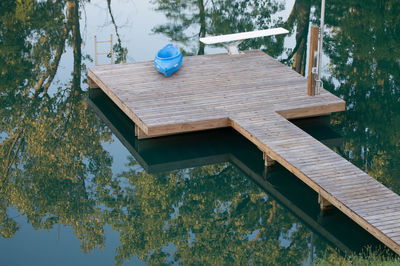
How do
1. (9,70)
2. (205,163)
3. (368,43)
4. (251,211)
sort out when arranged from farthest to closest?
(368,43) → (9,70) → (205,163) → (251,211)

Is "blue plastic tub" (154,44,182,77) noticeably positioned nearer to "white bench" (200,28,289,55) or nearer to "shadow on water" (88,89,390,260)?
"white bench" (200,28,289,55)

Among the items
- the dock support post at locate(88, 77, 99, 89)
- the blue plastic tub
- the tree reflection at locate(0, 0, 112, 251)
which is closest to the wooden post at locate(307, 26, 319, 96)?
the blue plastic tub

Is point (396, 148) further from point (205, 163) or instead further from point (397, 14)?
point (397, 14)

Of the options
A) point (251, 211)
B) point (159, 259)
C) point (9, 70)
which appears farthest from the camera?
point (9, 70)

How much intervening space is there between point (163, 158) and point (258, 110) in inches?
80.1

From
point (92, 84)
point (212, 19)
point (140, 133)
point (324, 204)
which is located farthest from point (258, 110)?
point (212, 19)

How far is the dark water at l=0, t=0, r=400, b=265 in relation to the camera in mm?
11328

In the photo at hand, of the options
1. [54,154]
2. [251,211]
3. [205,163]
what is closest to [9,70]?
[54,154]

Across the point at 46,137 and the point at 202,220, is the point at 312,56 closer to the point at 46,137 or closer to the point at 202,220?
the point at 202,220

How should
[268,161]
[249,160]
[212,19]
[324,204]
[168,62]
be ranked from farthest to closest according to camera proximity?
[212,19]
[168,62]
[249,160]
[268,161]
[324,204]

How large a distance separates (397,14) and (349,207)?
10870mm

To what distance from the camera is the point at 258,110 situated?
14.4m

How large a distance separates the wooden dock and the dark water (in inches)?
18.9

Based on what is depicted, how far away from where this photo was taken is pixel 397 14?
67.4 ft
